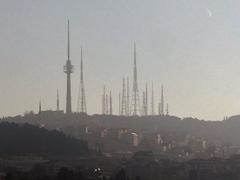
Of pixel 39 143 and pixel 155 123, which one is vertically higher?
pixel 155 123

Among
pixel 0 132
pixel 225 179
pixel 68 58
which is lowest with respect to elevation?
pixel 225 179

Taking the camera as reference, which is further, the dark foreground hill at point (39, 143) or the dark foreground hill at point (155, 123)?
the dark foreground hill at point (155, 123)

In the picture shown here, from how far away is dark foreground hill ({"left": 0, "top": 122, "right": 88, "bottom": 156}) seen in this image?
126 ft

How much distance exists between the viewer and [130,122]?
66.8 m

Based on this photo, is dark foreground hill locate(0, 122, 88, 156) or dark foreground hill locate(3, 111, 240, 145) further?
dark foreground hill locate(3, 111, 240, 145)

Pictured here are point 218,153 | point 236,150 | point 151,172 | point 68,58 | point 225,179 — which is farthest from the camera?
point 68,58

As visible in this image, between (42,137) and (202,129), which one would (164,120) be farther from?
(42,137)

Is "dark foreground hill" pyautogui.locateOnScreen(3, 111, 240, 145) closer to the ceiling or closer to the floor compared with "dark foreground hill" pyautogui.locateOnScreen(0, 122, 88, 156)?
closer to the ceiling

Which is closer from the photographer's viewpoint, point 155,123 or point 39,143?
point 39,143

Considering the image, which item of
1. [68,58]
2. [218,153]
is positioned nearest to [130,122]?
[68,58]

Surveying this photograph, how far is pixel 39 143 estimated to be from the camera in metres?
39.2

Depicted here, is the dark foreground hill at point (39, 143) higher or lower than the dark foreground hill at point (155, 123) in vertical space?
lower

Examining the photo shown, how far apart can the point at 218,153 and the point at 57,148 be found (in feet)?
Result: 53.3

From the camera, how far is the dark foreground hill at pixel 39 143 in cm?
3834
